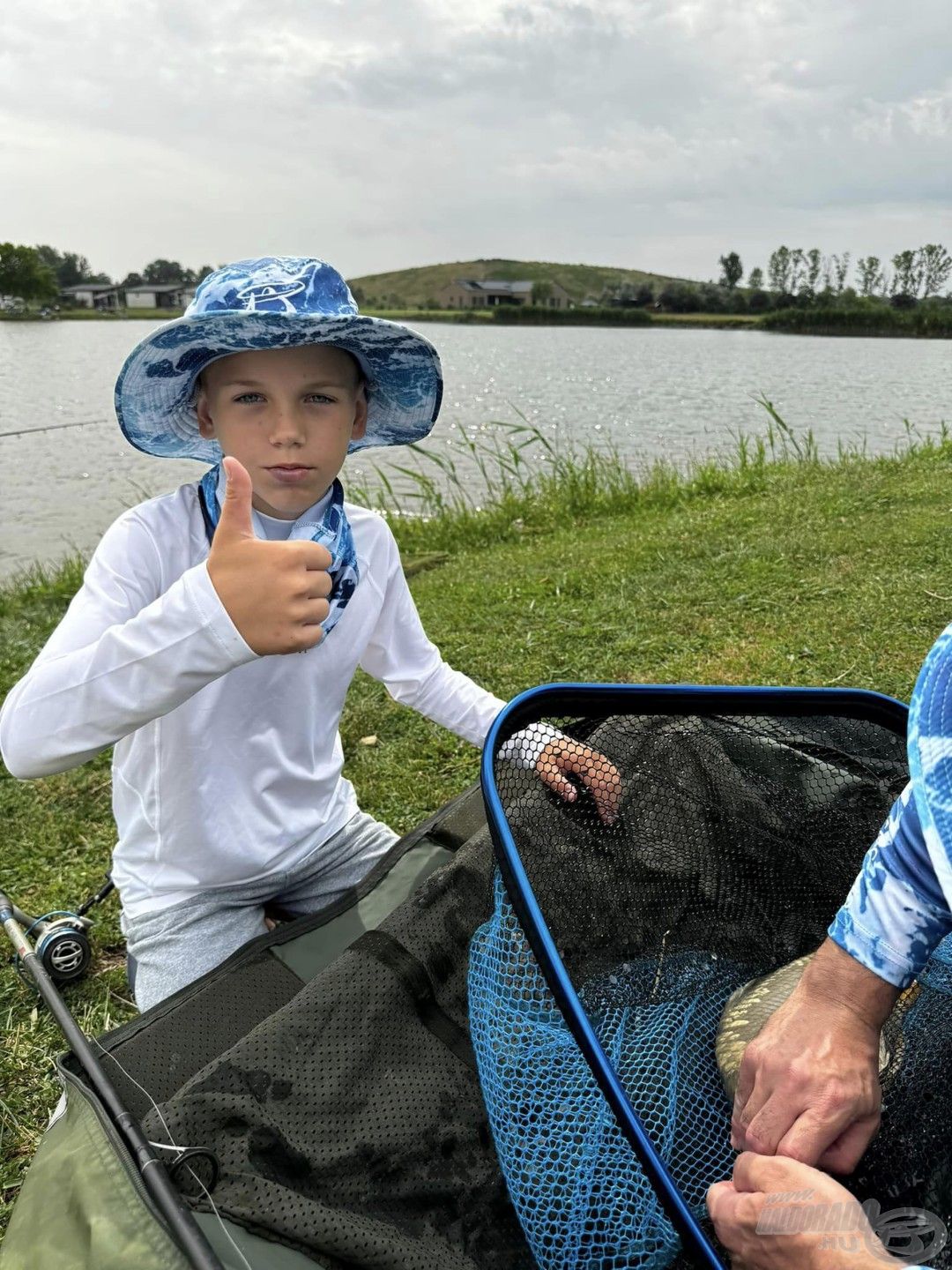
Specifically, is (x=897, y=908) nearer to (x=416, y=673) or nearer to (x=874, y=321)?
(x=416, y=673)

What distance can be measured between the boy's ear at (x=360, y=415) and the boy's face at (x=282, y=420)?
141 millimetres

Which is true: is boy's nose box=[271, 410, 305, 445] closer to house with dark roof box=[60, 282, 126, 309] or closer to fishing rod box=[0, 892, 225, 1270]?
fishing rod box=[0, 892, 225, 1270]

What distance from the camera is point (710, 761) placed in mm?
1593

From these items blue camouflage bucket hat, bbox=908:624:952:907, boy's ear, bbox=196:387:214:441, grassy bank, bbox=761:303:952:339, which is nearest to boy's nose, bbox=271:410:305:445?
boy's ear, bbox=196:387:214:441

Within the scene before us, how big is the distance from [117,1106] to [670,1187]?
0.62 metres

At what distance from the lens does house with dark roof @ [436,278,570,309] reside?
7054 cm

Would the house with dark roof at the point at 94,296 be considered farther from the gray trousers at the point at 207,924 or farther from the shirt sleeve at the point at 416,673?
the gray trousers at the point at 207,924

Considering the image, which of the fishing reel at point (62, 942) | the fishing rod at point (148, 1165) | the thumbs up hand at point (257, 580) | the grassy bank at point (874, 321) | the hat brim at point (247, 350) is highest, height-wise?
the grassy bank at point (874, 321)

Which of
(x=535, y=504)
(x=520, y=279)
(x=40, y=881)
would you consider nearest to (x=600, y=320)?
(x=520, y=279)

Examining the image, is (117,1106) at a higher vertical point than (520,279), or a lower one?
lower

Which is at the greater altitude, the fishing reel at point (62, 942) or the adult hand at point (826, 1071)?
the adult hand at point (826, 1071)

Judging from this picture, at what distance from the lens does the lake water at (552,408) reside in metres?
9.34


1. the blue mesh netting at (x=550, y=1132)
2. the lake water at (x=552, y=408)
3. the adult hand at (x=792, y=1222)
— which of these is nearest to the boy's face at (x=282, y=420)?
the blue mesh netting at (x=550, y=1132)

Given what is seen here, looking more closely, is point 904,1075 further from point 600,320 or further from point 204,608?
point 600,320
